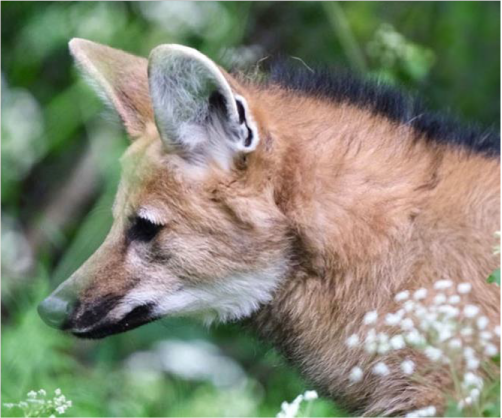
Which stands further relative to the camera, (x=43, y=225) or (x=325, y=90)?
(x=43, y=225)

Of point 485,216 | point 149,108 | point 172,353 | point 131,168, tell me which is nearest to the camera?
point 485,216

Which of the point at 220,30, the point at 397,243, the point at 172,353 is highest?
the point at 397,243

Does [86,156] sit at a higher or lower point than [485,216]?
lower

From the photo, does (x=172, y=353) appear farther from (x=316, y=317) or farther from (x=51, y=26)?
(x=316, y=317)

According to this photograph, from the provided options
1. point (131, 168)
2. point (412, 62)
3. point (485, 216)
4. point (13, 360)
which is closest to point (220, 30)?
point (412, 62)

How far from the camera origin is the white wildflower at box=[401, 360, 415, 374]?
286 cm

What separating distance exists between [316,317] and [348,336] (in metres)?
0.11

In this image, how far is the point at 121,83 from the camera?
3.80 meters

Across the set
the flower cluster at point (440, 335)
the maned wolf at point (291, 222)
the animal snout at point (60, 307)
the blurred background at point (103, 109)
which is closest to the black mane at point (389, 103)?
the maned wolf at point (291, 222)

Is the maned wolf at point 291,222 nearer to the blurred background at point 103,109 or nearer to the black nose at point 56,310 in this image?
the black nose at point 56,310

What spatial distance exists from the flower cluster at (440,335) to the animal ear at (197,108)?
0.64 m

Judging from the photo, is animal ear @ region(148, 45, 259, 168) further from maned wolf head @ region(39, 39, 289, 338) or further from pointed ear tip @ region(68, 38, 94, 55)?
pointed ear tip @ region(68, 38, 94, 55)

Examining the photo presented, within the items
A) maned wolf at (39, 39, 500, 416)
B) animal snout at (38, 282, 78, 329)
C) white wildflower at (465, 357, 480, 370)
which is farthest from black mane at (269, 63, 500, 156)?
animal snout at (38, 282, 78, 329)

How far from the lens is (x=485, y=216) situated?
10.7 feet
